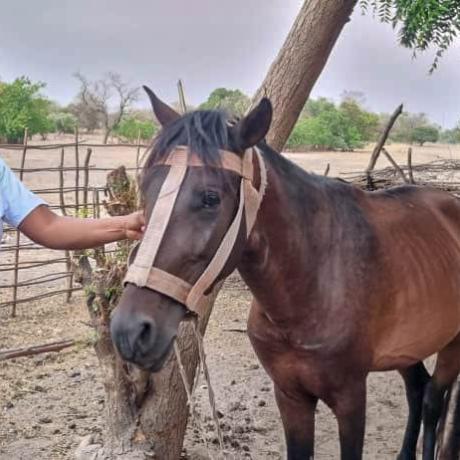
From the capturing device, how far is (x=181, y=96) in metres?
2.64

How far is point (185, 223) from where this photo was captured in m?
1.79

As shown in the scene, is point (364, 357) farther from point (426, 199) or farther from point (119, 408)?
point (119, 408)

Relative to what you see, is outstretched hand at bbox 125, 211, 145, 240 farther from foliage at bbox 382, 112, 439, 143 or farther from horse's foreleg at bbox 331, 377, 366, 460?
foliage at bbox 382, 112, 439, 143

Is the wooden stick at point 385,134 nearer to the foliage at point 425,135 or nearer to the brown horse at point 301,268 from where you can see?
the brown horse at point 301,268

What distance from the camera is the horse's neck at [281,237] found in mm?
2182

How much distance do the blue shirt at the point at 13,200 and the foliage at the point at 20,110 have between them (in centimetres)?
2244

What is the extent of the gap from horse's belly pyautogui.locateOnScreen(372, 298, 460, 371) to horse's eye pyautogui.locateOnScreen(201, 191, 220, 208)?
1056 mm

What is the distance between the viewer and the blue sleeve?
219cm

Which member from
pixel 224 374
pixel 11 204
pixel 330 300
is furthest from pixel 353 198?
pixel 224 374

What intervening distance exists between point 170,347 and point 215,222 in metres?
0.38

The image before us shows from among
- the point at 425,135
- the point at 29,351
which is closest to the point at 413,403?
the point at 29,351

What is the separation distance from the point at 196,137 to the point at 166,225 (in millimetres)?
303

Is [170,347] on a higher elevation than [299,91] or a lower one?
lower

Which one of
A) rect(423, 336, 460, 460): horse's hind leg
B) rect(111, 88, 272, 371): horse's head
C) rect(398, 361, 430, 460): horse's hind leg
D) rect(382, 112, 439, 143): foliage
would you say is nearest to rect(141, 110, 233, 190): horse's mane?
rect(111, 88, 272, 371): horse's head
